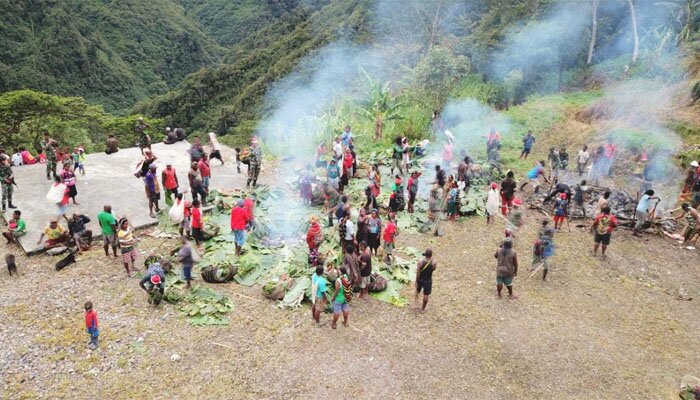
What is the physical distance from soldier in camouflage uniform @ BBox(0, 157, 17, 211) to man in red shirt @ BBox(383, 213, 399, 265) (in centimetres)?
783

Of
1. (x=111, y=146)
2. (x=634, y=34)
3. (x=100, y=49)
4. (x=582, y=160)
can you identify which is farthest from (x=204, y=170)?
(x=100, y=49)

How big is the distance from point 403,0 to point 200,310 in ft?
109

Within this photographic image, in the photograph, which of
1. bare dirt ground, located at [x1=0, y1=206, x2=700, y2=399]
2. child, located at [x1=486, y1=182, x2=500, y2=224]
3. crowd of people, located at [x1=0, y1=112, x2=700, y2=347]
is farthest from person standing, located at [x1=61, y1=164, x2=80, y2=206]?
child, located at [x1=486, y1=182, x2=500, y2=224]

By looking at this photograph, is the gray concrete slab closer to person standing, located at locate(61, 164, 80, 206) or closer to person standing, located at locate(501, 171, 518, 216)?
person standing, located at locate(61, 164, 80, 206)

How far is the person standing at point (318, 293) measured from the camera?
720 centimetres

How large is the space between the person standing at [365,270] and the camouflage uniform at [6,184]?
7622 millimetres

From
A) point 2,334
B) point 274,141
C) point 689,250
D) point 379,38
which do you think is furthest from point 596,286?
point 379,38

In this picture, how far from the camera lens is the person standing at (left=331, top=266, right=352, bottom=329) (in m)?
7.15

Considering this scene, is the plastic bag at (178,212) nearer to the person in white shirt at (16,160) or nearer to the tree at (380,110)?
the person in white shirt at (16,160)

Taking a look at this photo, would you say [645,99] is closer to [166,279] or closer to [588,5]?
[588,5]

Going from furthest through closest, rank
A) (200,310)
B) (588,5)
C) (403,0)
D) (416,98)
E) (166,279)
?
(403,0), (588,5), (416,98), (166,279), (200,310)

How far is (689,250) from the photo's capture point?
35.5 ft

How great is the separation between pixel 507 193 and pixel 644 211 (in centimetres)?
297

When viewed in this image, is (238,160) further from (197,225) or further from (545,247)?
(545,247)
